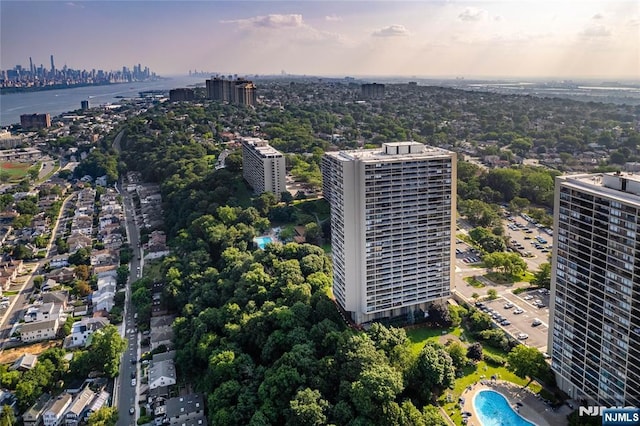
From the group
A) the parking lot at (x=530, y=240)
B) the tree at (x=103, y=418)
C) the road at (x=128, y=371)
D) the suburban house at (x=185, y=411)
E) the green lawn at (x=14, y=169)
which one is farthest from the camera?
the green lawn at (x=14, y=169)

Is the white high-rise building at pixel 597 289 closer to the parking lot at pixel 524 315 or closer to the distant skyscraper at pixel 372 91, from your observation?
the parking lot at pixel 524 315

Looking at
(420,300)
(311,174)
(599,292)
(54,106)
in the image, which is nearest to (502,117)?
(311,174)

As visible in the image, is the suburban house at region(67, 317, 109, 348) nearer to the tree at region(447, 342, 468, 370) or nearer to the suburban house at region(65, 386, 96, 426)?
the suburban house at region(65, 386, 96, 426)

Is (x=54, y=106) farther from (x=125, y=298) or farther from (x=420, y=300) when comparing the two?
(x=420, y=300)

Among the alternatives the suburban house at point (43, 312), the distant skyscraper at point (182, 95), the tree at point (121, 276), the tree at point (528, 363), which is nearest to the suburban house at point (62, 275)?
the tree at point (121, 276)

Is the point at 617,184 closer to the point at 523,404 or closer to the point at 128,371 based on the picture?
the point at 523,404
